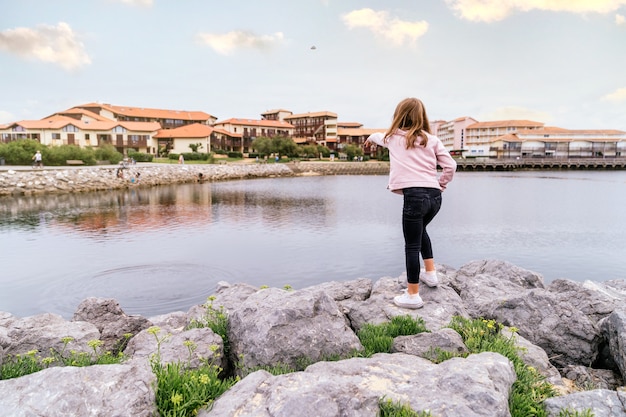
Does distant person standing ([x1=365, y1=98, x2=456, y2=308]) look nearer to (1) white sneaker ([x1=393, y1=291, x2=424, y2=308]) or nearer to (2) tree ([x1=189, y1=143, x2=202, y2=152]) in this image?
(1) white sneaker ([x1=393, y1=291, x2=424, y2=308])

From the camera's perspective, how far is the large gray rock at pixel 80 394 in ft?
8.84

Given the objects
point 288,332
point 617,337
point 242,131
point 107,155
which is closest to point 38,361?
point 288,332

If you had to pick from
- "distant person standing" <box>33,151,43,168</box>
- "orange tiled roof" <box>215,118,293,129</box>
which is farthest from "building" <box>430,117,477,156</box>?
"distant person standing" <box>33,151,43,168</box>

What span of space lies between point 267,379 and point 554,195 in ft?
131

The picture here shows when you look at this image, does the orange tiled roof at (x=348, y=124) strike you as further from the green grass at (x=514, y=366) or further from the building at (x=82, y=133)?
the green grass at (x=514, y=366)

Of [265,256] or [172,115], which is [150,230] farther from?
[172,115]

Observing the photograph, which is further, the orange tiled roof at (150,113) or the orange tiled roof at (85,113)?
the orange tiled roof at (150,113)

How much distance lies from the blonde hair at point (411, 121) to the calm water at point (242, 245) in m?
6.92

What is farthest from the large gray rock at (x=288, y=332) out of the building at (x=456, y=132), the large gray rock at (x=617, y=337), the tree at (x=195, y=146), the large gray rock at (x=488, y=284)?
the building at (x=456, y=132)

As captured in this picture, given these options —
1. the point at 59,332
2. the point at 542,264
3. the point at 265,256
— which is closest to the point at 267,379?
the point at 59,332

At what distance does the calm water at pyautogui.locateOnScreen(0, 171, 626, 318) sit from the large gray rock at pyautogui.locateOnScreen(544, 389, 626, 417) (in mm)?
8126

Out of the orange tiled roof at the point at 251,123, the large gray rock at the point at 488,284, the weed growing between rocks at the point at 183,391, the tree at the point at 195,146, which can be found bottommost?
the large gray rock at the point at 488,284

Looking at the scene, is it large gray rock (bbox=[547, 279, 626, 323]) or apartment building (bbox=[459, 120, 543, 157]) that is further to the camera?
apartment building (bbox=[459, 120, 543, 157])

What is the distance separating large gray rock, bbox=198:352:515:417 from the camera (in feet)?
9.12
